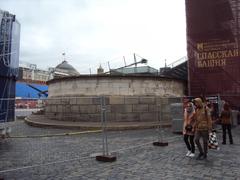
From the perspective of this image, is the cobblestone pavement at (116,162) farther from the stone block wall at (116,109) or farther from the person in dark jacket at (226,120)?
the stone block wall at (116,109)

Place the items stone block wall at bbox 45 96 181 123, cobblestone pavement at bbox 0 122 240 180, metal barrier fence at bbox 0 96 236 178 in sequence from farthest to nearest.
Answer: stone block wall at bbox 45 96 181 123, metal barrier fence at bbox 0 96 236 178, cobblestone pavement at bbox 0 122 240 180

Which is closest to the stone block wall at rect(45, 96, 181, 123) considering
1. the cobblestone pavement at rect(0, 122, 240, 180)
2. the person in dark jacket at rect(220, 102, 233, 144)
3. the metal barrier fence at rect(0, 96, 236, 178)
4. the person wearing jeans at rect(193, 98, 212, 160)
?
the metal barrier fence at rect(0, 96, 236, 178)

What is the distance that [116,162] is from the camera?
757 cm

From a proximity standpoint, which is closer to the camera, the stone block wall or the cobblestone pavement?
the cobblestone pavement

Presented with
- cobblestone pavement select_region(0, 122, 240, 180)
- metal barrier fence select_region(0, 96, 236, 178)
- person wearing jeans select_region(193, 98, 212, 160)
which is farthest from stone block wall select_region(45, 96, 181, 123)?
person wearing jeans select_region(193, 98, 212, 160)

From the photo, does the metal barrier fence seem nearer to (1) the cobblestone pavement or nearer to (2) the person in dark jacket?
(1) the cobblestone pavement

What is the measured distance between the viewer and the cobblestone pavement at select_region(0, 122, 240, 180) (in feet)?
20.7

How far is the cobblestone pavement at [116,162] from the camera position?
6305mm

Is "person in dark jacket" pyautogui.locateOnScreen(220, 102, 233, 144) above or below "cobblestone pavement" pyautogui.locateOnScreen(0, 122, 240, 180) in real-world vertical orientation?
above

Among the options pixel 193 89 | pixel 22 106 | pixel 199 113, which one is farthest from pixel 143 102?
pixel 199 113

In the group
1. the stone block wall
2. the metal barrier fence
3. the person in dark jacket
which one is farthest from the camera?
the stone block wall

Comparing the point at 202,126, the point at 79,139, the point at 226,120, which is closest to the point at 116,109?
the point at 79,139

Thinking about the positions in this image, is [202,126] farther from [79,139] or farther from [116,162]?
[79,139]

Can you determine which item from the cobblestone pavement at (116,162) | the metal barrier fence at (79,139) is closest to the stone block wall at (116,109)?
the metal barrier fence at (79,139)
